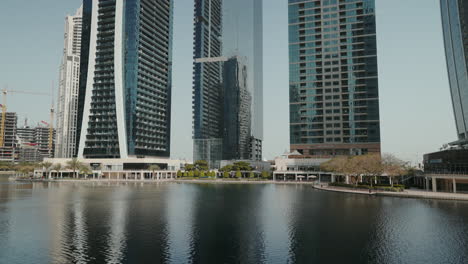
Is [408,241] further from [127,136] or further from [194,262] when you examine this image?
[127,136]

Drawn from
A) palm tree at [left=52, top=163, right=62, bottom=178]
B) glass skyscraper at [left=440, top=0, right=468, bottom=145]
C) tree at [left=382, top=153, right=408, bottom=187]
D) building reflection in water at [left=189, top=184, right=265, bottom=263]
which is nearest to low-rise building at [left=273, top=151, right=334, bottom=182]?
glass skyscraper at [left=440, top=0, right=468, bottom=145]

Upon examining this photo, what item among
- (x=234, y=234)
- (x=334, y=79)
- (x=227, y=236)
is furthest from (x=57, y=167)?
(x=227, y=236)

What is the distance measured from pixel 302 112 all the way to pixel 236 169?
161ft

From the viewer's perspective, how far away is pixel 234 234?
45.8 m

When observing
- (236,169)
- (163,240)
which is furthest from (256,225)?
(236,169)

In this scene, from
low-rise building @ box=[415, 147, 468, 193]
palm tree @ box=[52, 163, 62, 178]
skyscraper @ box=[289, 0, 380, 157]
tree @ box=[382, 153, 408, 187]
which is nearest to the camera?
low-rise building @ box=[415, 147, 468, 193]

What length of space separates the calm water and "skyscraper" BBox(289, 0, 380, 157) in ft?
383

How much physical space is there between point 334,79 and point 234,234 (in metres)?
163

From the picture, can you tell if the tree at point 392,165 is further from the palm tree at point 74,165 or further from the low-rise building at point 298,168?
the palm tree at point 74,165

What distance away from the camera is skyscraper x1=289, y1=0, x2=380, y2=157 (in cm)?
18475

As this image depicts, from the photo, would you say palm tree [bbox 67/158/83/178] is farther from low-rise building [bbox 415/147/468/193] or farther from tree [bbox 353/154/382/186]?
low-rise building [bbox 415/147/468/193]

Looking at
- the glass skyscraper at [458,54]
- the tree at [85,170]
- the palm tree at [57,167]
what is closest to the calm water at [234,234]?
the glass skyscraper at [458,54]

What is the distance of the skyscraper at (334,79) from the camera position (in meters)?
185

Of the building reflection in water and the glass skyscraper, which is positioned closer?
the building reflection in water
